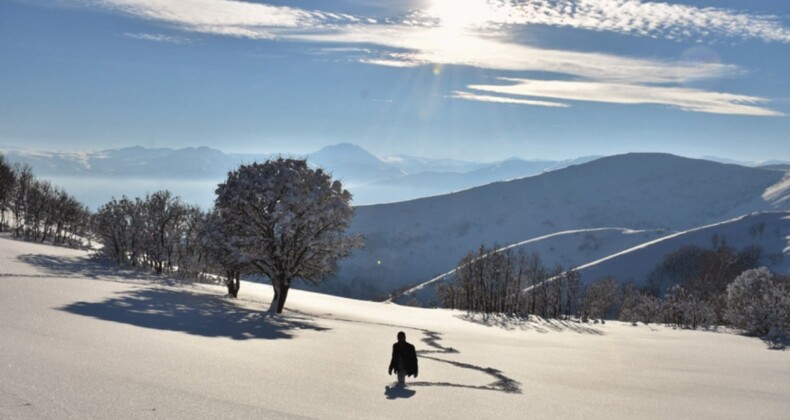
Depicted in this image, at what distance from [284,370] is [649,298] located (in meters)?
123

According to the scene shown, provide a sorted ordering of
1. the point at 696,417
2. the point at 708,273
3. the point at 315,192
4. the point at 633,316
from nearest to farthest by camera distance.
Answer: the point at 696,417 → the point at 315,192 → the point at 633,316 → the point at 708,273

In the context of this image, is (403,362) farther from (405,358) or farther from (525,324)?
(525,324)

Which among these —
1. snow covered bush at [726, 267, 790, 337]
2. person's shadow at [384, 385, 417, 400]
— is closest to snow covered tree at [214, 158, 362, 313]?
person's shadow at [384, 385, 417, 400]

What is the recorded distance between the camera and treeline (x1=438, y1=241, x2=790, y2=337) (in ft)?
179

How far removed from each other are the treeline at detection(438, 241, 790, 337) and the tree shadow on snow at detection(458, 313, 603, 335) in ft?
26.7

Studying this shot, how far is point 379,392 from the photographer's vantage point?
1525 centimetres

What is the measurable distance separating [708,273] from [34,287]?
19904 cm

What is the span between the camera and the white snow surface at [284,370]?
35.6 ft

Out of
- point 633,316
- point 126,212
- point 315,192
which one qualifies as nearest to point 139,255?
point 126,212

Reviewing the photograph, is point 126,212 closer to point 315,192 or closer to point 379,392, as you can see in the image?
point 315,192

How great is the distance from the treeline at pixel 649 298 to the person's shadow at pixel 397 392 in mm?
48685

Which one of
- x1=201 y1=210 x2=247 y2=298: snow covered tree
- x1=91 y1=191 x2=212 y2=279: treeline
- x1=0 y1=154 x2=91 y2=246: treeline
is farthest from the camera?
x1=0 y1=154 x2=91 y2=246: treeline

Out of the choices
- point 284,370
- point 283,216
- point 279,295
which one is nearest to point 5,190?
point 279,295

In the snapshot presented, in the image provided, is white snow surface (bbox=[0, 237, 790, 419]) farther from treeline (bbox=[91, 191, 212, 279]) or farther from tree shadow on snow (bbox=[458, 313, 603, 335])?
treeline (bbox=[91, 191, 212, 279])
